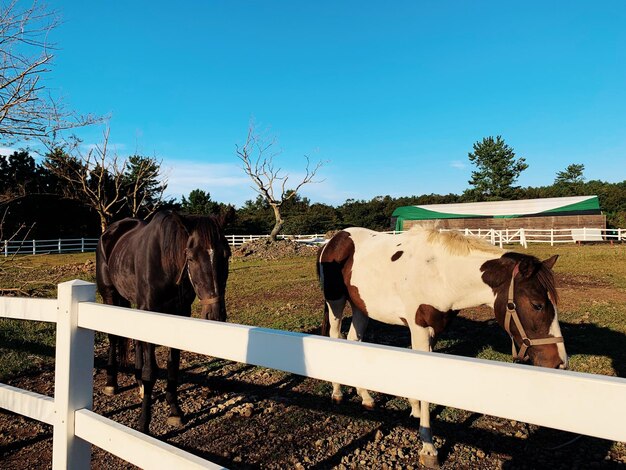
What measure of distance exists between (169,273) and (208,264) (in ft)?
2.94

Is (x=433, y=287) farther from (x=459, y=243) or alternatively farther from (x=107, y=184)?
(x=107, y=184)

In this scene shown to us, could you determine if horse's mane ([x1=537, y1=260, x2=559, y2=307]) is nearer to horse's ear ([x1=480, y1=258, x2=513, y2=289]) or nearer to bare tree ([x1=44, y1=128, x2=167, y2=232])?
horse's ear ([x1=480, y1=258, x2=513, y2=289])

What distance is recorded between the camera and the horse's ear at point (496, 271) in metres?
3.34

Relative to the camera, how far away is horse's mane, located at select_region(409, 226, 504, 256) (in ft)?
12.2

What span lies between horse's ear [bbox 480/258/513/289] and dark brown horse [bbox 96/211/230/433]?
240cm

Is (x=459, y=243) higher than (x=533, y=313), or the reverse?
(x=459, y=243)

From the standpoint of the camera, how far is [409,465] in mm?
3236

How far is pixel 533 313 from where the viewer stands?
306cm

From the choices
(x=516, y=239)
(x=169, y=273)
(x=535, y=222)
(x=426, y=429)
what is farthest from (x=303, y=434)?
(x=535, y=222)

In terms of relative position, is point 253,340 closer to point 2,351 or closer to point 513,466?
point 513,466

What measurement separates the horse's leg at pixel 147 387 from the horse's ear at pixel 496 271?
3.25 metres

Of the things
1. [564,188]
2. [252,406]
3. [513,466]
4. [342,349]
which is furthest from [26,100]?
[564,188]

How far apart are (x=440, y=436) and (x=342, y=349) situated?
3.11 m

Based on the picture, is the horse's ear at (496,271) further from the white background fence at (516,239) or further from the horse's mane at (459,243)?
the white background fence at (516,239)
